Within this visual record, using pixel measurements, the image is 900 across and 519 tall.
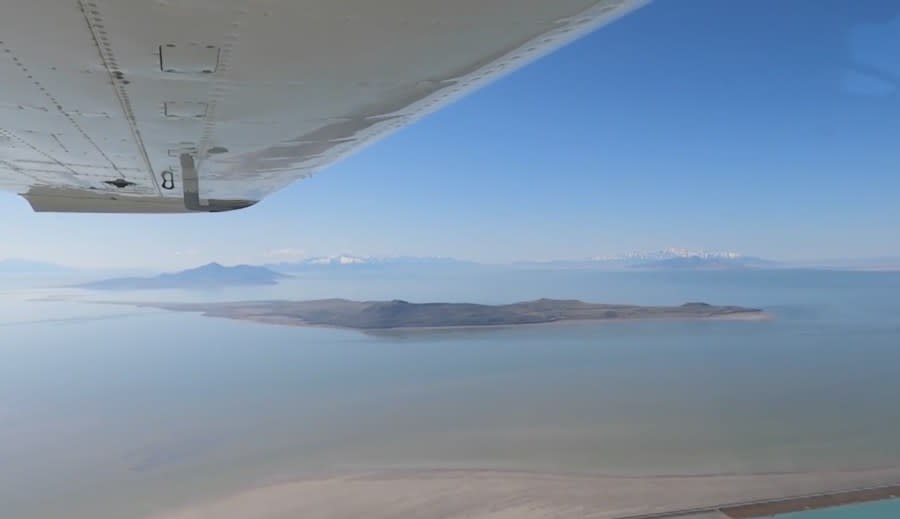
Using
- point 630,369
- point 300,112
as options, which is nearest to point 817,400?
point 630,369

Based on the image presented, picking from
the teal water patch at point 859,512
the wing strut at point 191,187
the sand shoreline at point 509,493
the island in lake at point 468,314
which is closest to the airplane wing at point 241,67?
the wing strut at point 191,187

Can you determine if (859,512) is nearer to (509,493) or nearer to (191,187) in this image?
(509,493)

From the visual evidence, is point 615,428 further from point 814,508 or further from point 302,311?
point 302,311

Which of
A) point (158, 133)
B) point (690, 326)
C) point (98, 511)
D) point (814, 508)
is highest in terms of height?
point (158, 133)

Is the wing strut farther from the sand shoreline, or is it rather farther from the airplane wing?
the sand shoreline

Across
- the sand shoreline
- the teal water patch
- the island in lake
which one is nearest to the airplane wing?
the sand shoreline

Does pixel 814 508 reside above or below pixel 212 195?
below

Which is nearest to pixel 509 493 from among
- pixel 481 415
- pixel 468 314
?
pixel 481 415
